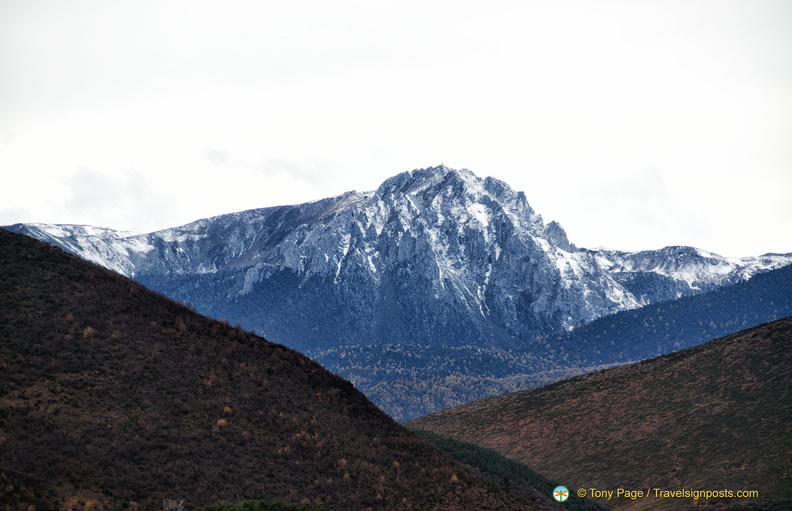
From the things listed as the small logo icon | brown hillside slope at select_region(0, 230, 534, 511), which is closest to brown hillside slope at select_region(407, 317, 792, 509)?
the small logo icon

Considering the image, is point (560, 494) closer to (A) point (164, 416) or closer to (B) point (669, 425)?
(B) point (669, 425)

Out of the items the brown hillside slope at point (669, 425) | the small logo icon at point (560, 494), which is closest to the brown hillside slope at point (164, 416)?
the small logo icon at point (560, 494)

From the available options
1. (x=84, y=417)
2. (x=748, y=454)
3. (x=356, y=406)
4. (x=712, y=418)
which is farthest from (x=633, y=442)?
(x=84, y=417)

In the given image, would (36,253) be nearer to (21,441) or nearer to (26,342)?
(26,342)

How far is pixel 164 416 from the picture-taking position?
137ft

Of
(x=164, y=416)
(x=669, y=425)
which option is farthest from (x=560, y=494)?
(x=164, y=416)

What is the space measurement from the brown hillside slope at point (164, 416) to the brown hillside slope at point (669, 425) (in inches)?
1160

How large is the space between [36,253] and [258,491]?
107ft

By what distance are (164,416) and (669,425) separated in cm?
7245

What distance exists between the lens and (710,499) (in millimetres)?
63625

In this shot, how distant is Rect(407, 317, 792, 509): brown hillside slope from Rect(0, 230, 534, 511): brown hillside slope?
29.5 metres

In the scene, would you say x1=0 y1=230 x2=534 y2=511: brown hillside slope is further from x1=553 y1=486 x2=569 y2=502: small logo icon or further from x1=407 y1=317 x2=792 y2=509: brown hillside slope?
x1=407 y1=317 x2=792 y2=509: brown hillside slope

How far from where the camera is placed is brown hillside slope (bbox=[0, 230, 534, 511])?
113 feet

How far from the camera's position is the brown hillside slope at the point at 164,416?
113ft
